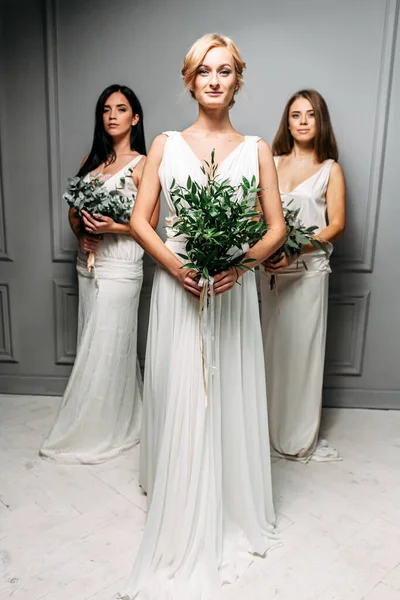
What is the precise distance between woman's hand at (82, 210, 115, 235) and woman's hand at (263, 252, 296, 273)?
3.05ft

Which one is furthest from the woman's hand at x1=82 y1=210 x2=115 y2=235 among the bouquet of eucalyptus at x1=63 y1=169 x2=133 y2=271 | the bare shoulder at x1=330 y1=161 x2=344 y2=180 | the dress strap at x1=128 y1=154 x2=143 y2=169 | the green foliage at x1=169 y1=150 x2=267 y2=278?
the bare shoulder at x1=330 y1=161 x2=344 y2=180

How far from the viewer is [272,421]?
3338mm

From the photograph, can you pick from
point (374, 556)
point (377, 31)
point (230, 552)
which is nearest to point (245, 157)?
point (230, 552)

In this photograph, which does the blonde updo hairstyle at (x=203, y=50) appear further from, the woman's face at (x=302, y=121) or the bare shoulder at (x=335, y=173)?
the bare shoulder at (x=335, y=173)

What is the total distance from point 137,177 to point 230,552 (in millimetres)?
2058

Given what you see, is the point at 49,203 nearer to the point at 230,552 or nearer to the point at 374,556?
the point at 230,552

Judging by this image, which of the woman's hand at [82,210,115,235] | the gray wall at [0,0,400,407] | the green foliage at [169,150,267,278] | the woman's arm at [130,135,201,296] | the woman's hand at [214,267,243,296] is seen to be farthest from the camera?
the gray wall at [0,0,400,407]

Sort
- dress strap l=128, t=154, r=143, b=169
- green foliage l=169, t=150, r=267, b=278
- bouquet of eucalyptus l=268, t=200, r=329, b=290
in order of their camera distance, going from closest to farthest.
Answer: green foliage l=169, t=150, r=267, b=278, bouquet of eucalyptus l=268, t=200, r=329, b=290, dress strap l=128, t=154, r=143, b=169

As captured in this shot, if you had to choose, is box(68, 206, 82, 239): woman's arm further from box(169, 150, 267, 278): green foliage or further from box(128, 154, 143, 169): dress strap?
box(169, 150, 267, 278): green foliage

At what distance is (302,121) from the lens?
3.10 meters

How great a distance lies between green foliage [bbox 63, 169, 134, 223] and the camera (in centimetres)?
303

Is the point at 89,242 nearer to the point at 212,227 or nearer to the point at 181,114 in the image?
the point at 181,114

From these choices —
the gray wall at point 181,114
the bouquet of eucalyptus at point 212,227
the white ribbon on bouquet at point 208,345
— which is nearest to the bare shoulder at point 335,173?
the gray wall at point 181,114

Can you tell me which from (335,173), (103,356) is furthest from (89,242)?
(335,173)
